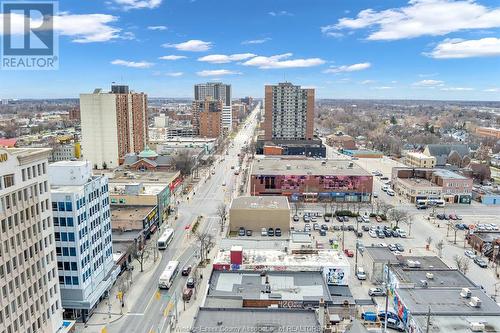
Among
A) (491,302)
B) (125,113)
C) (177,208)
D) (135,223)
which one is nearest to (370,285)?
(491,302)

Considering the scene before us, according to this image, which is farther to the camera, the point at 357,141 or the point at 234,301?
the point at 357,141

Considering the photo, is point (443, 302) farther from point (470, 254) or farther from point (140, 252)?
point (140, 252)

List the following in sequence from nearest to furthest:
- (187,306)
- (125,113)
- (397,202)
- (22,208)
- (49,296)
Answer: (22,208), (49,296), (187,306), (397,202), (125,113)

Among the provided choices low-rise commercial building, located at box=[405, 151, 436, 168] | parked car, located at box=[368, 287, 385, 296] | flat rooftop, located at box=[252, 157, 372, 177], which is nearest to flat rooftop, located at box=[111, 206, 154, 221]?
flat rooftop, located at box=[252, 157, 372, 177]

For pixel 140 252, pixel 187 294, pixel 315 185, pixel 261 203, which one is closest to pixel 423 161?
pixel 315 185

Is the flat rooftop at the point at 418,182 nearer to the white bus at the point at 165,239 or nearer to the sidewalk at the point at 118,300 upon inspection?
the white bus at the point at 165,239

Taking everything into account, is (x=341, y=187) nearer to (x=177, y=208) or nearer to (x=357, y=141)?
(x=177, y=208)
